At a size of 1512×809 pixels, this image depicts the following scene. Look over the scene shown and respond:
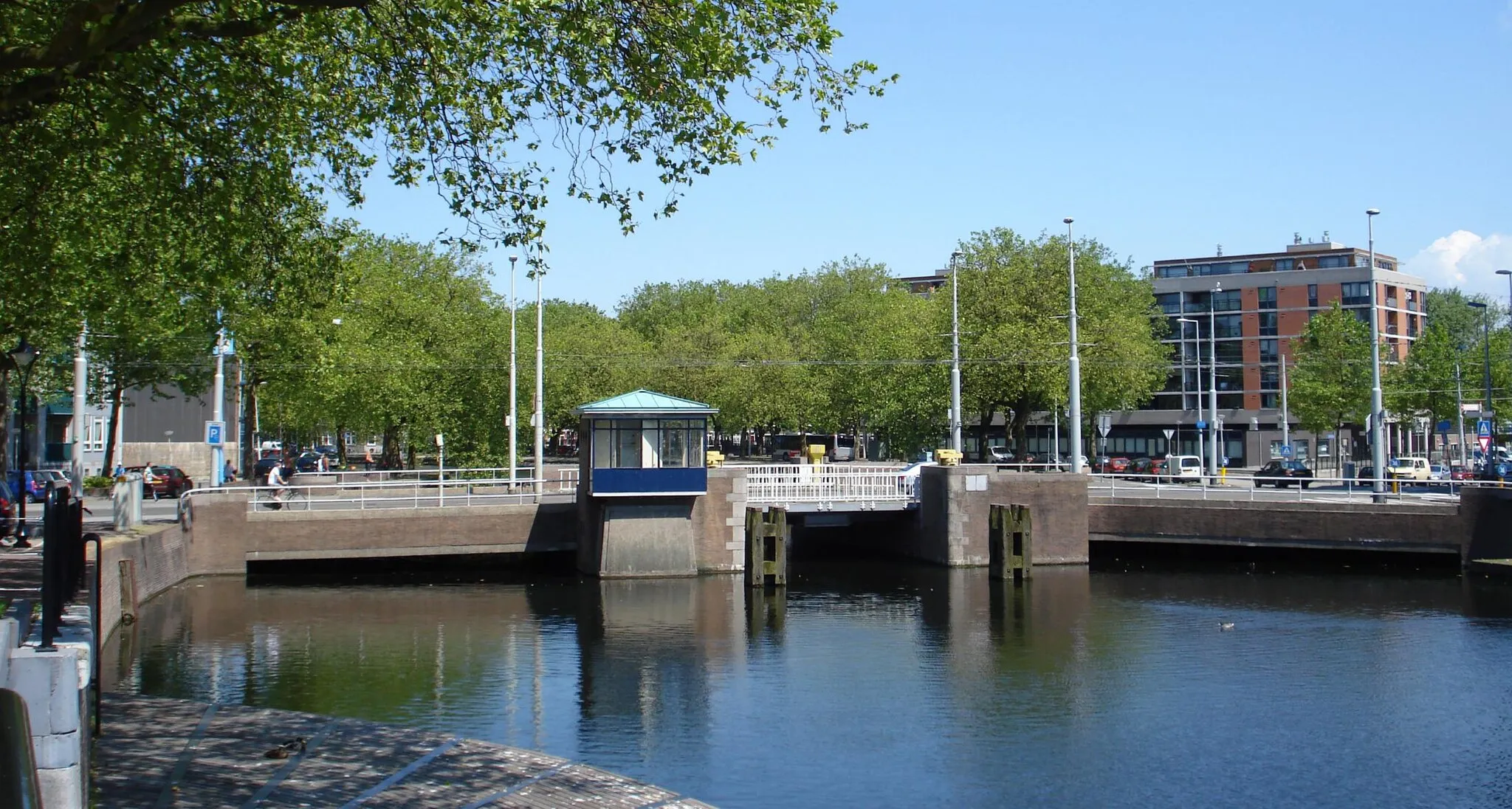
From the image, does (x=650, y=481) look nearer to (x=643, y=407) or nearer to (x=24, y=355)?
(x=643, y=407)

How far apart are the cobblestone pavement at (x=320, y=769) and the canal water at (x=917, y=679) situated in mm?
2832

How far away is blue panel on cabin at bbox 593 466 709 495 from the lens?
3512 centimetres

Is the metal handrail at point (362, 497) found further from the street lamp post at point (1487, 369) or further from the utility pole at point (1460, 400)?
the utility pole at point (1460, 400)

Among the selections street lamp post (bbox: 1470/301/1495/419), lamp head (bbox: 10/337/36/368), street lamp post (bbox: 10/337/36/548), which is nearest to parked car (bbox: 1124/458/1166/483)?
street lamp post (bbox: 1470/301/1495/419)

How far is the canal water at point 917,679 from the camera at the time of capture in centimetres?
1767

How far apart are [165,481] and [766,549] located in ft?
96.9

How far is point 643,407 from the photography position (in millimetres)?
35375

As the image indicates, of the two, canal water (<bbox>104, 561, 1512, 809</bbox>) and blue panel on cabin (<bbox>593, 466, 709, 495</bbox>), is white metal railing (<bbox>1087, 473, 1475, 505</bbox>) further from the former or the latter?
blue panel on cabin (<bbox>593, 466, 709, 495</bbox>)

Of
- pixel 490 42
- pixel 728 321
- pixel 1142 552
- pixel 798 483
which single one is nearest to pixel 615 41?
pixel 490 42

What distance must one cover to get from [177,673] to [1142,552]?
29.2 m

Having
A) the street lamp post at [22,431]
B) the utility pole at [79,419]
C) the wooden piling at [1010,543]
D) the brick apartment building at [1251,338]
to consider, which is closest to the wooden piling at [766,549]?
the wooden piling at [1010,543]

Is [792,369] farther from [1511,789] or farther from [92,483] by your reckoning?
[1511,789]

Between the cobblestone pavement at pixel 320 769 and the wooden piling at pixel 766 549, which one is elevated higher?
the wooden piling at pixel 766 549

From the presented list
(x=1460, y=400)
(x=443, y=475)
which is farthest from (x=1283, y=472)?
(x=443, y=475)
